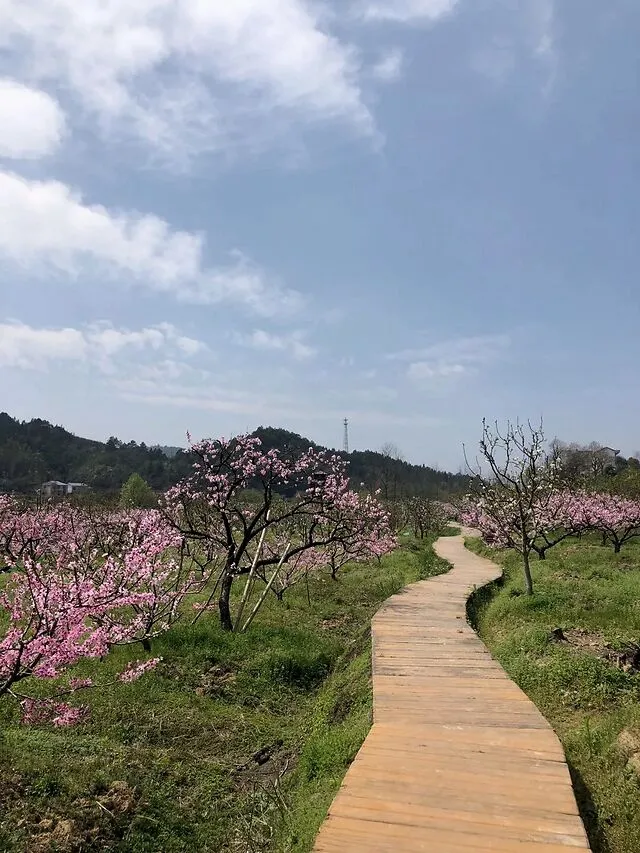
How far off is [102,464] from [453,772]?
95320 mm

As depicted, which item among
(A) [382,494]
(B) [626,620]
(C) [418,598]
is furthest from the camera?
(A) [382,494]

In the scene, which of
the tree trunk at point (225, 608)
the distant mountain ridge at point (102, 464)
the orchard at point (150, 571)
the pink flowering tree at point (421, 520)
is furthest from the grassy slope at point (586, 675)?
the distant mountain ridge at point (102, 464)

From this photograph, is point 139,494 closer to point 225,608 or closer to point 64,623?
point 225,608

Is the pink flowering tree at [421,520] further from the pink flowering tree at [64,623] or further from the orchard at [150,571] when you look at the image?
the pink flowering tree at [64,623]

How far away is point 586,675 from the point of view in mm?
7535

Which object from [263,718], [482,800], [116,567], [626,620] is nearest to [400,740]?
[482,800]

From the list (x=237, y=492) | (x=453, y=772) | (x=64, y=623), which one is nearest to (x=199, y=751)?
(x=64, y=623)

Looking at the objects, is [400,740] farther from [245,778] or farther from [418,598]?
[418,598]

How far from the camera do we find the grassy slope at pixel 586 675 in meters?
4.81

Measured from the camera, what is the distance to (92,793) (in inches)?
236

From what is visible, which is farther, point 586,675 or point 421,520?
point 421,520

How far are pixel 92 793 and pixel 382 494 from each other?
1903 inches

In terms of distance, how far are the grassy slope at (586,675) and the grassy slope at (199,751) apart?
2253mm

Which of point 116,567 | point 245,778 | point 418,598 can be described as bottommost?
point 245,778
